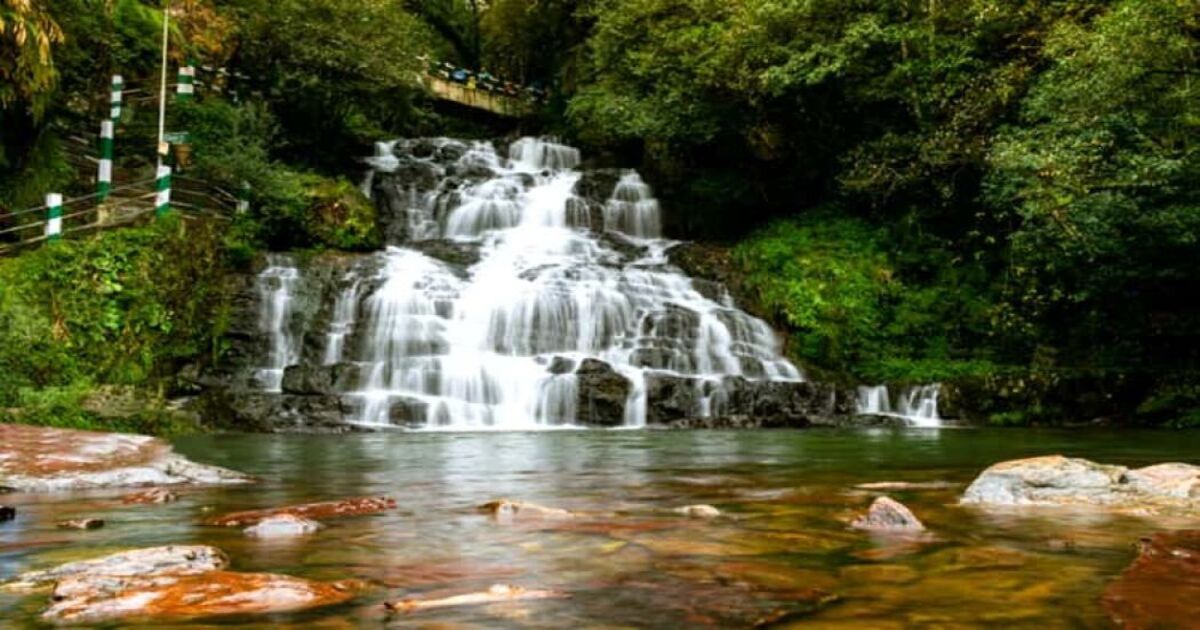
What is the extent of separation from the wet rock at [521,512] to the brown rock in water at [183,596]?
1.79 m

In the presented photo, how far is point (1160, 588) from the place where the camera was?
11.0ft

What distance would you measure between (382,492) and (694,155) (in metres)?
20.8

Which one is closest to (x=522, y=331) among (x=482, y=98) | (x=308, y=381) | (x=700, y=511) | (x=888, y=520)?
(x=308, y=381)

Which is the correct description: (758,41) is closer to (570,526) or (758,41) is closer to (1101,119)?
Result: (1101,119)

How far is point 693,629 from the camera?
290 centimetres

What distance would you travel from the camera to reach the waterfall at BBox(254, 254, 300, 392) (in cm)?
1686

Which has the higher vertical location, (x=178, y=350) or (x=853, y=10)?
(x=853, y=10)

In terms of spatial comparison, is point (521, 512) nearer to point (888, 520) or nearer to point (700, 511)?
point (700, 511)

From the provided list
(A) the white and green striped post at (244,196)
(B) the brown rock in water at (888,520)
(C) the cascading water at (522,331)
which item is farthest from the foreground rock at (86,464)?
(A) the white and green striped post at (244,196)

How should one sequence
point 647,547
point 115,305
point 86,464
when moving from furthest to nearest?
point 115,305
point 86,464
point 647,547

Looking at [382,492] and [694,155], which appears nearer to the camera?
[382,492]

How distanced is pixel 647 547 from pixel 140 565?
2020mm

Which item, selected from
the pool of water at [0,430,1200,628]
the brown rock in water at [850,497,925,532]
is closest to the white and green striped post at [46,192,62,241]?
the pool of water at [0,430,1200,628]

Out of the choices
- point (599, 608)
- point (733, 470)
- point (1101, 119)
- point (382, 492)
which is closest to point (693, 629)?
point (599, 608)
